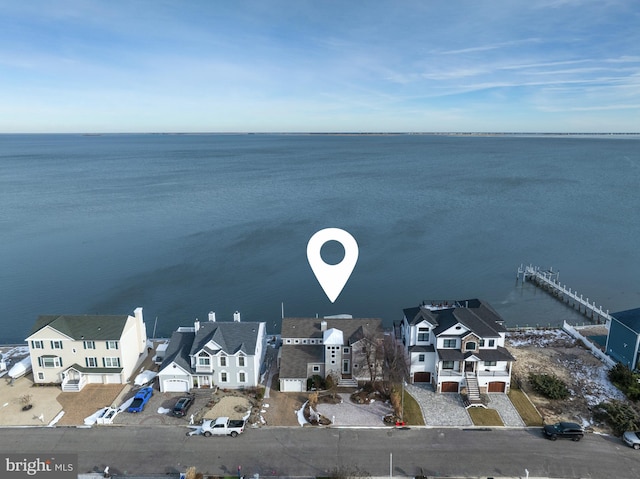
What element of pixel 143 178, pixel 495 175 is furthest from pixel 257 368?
pixel 495 175

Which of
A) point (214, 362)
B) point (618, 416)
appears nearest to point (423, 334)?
point (618, 416)

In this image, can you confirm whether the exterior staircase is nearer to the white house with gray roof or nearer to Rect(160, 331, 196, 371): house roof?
the white house with gray roof

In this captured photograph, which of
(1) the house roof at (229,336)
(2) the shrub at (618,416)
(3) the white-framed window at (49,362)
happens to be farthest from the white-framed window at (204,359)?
(2) the shrub at (618,416)

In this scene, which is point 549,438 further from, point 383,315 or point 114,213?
point 114,213

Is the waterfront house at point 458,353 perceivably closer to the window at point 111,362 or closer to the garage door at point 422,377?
the garage door at point 422,377

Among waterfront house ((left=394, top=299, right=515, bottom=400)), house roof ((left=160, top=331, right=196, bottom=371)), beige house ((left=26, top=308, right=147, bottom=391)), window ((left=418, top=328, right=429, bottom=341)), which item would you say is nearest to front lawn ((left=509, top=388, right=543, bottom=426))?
waterfront house ((left=394, top=299, right=515, bottom=400))
